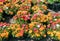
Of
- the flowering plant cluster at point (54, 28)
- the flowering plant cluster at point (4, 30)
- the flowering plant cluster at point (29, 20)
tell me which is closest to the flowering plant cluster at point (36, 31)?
the flowering plant cluster at point (29, 20)

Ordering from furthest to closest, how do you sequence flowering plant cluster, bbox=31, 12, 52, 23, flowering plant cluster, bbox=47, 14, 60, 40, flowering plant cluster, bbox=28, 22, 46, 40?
flowering plant cluster, bbox=31, 12, 52, 23
flowering plant cluster, bbox=28, 22, 46, 40
flowering plant cluster, bbox=47, 14, 60, 40

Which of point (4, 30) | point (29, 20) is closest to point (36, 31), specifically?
point (29, 20)

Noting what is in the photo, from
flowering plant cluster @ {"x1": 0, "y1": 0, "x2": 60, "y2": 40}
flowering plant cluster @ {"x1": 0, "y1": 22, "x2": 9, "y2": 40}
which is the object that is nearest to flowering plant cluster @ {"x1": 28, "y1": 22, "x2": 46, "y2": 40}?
flowering plant cluster @ {"x1": 0, "y1": 0, "x2": 60, "y2": 40}

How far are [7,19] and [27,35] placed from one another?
1.29 metres

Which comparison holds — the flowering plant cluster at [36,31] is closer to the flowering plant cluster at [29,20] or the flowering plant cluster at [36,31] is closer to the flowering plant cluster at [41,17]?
the flowering plant cluster at [29,20]

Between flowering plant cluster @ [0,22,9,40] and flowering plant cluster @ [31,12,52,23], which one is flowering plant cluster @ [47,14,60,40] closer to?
flowering plant cluster @ [31,12,52,23]

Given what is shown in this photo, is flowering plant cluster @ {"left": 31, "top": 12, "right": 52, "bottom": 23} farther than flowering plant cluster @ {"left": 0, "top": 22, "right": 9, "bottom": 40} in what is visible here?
Yes

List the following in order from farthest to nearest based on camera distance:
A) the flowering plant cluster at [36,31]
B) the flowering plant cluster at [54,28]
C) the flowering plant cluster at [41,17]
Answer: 1. the flowering plant cluster at [41,17]
2. the flowering plant cluster at [36,31]
3. the flowering plant cluster at [54,28]

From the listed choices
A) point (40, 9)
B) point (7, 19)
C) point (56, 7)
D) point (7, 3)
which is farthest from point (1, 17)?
point (56, 7)

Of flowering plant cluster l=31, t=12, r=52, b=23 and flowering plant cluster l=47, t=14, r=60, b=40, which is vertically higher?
flowering plant cluster l=31, t=12, r=52, b=23

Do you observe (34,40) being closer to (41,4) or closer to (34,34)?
(34,34)

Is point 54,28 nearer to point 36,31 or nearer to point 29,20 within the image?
point 36,31

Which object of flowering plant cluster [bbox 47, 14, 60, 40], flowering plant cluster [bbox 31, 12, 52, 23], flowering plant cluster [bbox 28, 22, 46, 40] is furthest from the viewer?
flowering plant cluster [bbox 31, 12, 52, 23]

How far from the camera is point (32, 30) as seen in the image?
6703 mm
